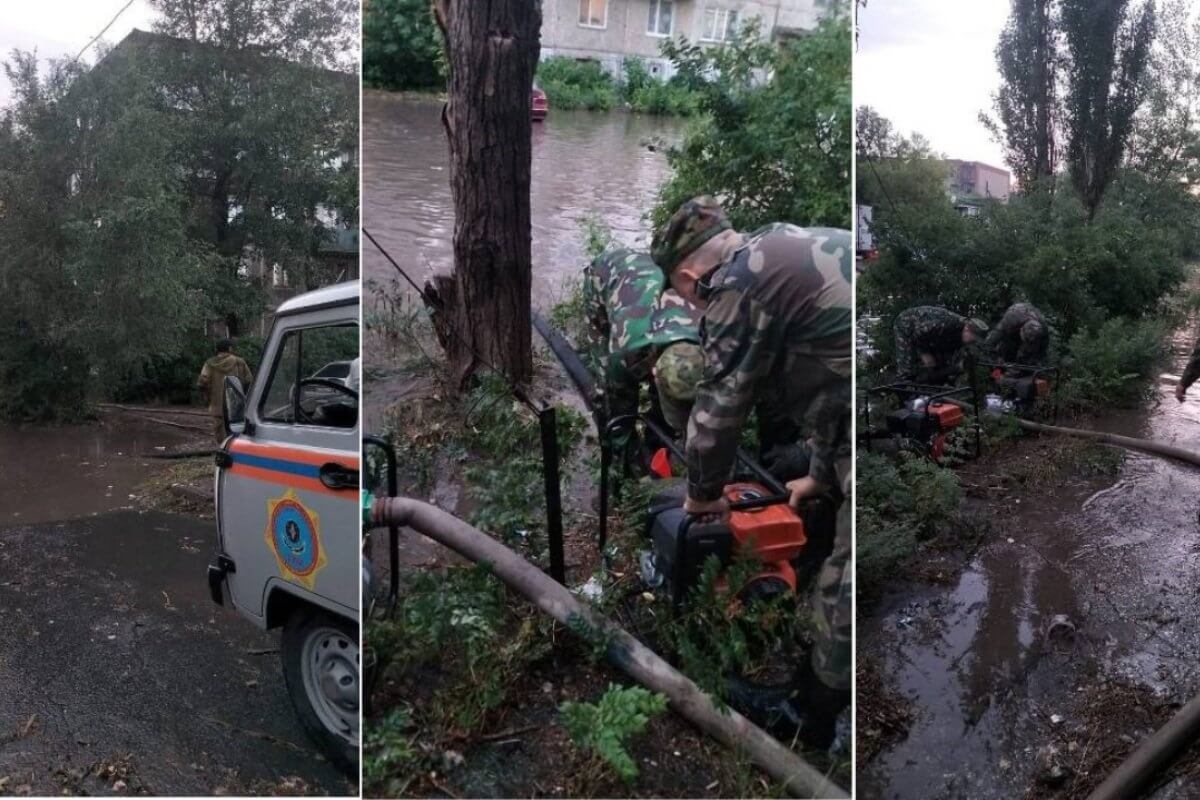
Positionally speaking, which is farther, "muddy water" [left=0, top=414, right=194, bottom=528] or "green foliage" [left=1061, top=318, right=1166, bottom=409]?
"green foliage" [left=1061, top=318, right=1166, bottom=409]

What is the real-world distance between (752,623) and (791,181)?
2.88ft

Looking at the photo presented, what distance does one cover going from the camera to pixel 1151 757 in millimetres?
2879

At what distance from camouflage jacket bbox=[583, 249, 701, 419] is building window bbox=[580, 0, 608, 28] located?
0.46 m

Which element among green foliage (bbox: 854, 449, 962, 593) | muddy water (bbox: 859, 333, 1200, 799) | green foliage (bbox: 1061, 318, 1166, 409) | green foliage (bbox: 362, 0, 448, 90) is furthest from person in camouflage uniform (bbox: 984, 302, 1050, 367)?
green foliage (bbox: 362, 0, 448, 90)

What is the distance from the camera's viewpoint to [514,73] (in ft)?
6.08

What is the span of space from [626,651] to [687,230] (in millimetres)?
867

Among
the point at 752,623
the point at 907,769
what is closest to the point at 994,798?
the point at 907,769

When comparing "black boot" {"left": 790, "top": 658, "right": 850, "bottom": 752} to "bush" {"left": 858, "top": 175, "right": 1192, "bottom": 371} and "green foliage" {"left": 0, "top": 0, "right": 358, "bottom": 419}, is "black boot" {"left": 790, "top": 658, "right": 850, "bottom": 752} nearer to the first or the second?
"green foliage" {"left": 0, "top": 0, "right": 358, "bottom": 419}

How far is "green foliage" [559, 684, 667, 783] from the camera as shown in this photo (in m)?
1.83

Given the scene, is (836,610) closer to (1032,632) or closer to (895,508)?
(1032,632)

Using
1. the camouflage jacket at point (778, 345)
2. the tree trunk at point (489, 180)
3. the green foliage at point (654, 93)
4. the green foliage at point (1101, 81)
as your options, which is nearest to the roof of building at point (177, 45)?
the tree trunk at point (489, 180)

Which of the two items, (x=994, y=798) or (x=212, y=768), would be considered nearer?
(x=212, y=768)

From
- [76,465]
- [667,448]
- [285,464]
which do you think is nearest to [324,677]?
[285,464]

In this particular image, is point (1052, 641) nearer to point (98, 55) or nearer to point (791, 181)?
point (791, 181)
